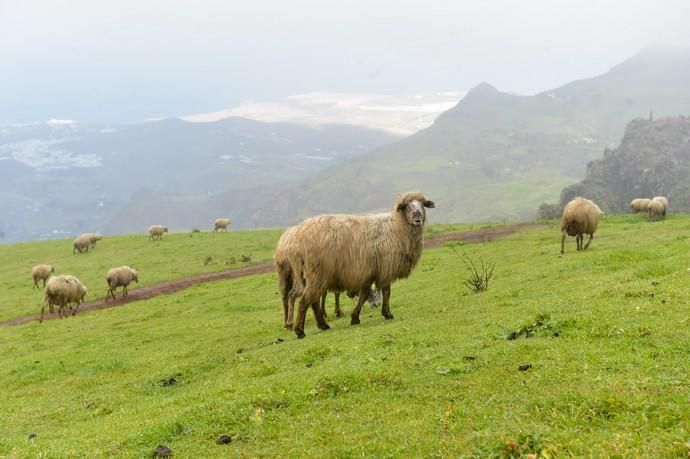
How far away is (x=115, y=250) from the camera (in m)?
65.1

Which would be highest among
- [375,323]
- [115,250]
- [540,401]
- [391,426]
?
[540,401]

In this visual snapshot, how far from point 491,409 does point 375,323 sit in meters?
9.25

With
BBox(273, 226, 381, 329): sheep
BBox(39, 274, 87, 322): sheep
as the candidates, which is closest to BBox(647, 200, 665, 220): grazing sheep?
BBox(273, 226, 381, 329): sheep

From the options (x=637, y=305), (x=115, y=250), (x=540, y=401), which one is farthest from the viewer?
(x=115, y=250)

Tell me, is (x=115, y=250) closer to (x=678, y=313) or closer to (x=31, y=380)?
(x=31, y=380)

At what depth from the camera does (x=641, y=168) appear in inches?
6959

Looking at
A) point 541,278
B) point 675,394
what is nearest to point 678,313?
point 675,394

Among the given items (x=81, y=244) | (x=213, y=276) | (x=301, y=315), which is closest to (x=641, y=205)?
(x=213, y=276)

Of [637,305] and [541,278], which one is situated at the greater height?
[637,305]

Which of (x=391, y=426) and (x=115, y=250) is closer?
(x=391, y=426)

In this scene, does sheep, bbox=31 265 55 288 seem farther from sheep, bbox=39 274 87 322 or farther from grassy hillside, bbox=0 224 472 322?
sheep, bbox=39 274 87 322

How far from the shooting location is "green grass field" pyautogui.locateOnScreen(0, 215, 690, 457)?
7.19 m

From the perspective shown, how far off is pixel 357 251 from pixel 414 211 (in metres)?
2.36

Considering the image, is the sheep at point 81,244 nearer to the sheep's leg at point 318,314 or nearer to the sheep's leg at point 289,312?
the sheep's leg at point 289,312
